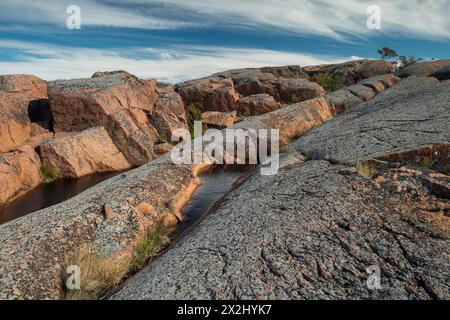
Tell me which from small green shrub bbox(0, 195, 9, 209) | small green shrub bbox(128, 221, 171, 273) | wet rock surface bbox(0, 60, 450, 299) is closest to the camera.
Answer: wet rock surface bbox(0, 60, 450, 299)

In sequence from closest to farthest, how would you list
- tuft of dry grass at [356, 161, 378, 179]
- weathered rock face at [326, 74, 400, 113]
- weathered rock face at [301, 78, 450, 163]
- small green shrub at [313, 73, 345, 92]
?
tuft of dry grass at [356, 161, 378, 179] < weathered rock face at [301, 78, 450, 163] < weathered rock face at [326, 74, 400, 113] < small green shrub at [313, 73, 345, 92]

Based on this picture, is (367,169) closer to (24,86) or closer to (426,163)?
(426,163)

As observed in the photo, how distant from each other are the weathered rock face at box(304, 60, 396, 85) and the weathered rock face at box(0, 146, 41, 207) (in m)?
49.5

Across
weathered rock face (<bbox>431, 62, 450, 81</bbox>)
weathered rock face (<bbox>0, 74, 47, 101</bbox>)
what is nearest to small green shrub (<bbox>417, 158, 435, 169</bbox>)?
weathered rock face (<bbox>0, 74, 47, 101</bbox>)

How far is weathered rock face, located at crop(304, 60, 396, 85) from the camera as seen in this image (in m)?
60.3

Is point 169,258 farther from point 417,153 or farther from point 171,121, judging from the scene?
point 171,121

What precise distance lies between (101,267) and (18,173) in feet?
47.3

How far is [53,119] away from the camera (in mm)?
29094

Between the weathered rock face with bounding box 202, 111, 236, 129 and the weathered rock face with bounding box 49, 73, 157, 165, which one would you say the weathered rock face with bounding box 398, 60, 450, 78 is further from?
the weathered rock face with bounding box 49, 73, 157, 165

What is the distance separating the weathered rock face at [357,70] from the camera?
60281 millimetres

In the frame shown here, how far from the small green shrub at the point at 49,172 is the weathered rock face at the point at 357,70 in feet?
159

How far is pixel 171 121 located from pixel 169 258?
2572 cm

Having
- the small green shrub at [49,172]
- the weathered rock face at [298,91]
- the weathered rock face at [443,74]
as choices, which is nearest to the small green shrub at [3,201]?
the small green shrub at [49,172]

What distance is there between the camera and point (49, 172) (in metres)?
24.2
